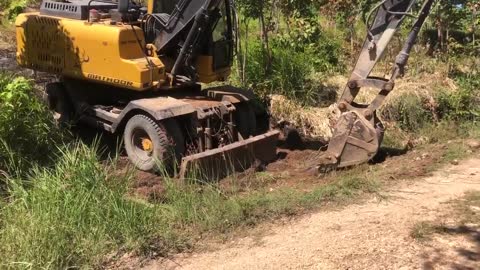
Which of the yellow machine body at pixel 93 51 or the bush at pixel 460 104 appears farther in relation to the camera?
the bush at pixel 460 104

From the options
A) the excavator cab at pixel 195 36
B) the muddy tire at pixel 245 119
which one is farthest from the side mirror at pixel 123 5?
the muddy tire at pixel 245 119

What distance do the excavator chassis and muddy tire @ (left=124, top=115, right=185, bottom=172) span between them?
65 millimetres

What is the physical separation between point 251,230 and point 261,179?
189 cm

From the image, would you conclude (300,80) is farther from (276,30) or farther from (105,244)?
(105,244)

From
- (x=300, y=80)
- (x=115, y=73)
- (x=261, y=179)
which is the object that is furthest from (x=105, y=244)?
(x=300, y=80)

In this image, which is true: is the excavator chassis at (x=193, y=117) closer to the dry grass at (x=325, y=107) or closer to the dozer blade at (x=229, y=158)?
the dozer blade at (x=229, y=158)

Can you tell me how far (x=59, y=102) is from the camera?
9.02 meters

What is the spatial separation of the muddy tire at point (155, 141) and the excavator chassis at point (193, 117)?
0.21 ft

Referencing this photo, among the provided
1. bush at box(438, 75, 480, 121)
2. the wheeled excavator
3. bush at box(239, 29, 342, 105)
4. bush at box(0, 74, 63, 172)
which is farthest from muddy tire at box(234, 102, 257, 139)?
bush at box(438, 75, 480, 121)

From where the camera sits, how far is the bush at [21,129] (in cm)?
654

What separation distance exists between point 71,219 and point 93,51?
3.29m

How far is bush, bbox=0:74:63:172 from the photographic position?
258 inches

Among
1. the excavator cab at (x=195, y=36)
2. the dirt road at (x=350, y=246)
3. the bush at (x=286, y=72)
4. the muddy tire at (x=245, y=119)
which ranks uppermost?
the excavator cab at (x=195, y=36)

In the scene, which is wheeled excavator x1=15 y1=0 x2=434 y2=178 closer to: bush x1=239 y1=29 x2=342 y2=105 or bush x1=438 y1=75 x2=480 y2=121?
bush x1=239 y1=29 x2=342 y2=105
